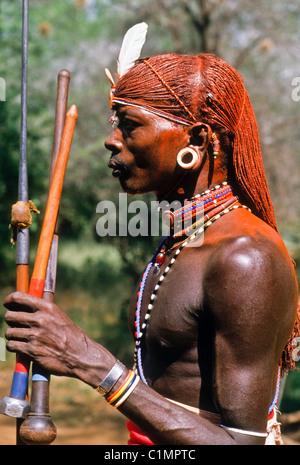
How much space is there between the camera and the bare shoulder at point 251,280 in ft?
6.15

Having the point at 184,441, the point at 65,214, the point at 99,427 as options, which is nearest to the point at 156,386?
the point at 184,441

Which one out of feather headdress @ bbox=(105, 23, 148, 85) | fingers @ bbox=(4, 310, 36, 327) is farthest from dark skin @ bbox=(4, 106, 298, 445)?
feather headdress @ bbox=(105, 23, 148, 85)

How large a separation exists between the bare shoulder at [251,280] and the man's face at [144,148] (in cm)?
40

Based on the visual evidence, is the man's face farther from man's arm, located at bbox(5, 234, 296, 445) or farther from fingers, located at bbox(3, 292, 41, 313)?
fingers, located at bbox(3, 292, 41, 313)

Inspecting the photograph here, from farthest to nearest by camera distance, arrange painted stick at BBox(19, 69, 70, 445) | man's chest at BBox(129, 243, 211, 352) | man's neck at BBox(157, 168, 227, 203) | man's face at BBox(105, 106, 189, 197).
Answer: man's neck at BBox(157, 168, 227, 203)
man's face at BBox(105, 106, 189, 197)
man's chest at BBox(129, 243, 211, 352)
painted stick at BBox(19, 69, 70, 445)

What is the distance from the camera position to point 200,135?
2229 millimetres

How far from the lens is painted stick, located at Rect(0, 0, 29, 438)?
1.80m

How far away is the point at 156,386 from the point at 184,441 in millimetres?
335

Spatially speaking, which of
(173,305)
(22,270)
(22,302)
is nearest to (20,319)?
(22,302)

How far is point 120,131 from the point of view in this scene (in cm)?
227

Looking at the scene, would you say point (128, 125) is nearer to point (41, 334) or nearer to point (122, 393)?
point (41, 334)

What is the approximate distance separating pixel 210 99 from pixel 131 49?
0.43 meters

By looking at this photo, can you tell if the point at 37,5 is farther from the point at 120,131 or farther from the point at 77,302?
the point at 120,131

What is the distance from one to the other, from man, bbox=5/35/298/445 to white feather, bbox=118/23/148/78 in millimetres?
48
